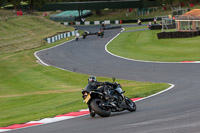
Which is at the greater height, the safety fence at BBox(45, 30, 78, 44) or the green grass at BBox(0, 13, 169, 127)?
the green grass at BBox(0, 13, 169, 127)

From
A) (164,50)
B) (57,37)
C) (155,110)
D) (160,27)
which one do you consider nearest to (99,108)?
(155,110)

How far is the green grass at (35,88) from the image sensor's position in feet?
52.0

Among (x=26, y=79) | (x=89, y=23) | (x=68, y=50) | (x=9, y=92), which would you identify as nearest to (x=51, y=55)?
(x=68, y=50)

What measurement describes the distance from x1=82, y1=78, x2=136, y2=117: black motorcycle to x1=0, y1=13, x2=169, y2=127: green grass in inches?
77.0

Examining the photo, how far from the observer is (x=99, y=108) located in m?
12.9

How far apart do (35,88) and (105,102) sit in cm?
1291

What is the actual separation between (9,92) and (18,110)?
752 cm

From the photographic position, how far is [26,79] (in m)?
29.5

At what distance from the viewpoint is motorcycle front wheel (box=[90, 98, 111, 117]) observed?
1284 centimetres

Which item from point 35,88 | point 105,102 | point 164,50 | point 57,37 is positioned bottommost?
point 57,37

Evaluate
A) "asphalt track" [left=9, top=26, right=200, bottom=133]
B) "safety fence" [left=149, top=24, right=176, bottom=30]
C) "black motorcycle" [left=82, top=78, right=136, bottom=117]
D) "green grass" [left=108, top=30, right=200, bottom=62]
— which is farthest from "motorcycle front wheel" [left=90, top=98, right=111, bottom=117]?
"safety fence" [left=149, top=24, right=176, bottom=30]

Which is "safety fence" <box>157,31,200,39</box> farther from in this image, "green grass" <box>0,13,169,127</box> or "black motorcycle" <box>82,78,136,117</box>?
"black motorcycle" <box>82,78,136,117</box>

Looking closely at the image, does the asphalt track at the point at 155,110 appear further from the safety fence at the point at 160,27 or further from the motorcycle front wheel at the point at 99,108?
the safety fence at the point at 160,27

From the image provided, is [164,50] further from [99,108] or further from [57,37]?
[99,108]
